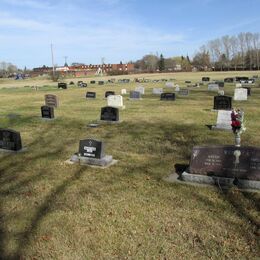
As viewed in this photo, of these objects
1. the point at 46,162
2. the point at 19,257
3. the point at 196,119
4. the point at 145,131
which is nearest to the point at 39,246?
the point at 19,257

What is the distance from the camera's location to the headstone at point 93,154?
8.85 metres

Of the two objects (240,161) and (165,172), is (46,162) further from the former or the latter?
(240,161)

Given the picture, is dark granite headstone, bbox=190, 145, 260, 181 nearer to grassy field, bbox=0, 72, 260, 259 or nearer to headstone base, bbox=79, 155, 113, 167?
grassy field, bbox=0, 72, 260, 259

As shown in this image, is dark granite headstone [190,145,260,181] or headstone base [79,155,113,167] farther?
headstone base [79,155,113,167]

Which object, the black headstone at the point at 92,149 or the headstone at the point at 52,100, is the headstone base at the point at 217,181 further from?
the headstone at the point at 52,100

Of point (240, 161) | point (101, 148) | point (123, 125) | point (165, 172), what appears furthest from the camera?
point (123, 125)

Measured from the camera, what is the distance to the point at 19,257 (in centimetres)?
488

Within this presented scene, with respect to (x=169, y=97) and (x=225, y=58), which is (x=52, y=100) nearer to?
(x=169, y=97)

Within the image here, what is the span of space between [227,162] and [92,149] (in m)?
3.68

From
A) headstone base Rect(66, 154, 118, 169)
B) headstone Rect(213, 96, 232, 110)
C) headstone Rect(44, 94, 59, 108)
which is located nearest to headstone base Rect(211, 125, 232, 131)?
headstone Rect(213, 96, 232, 110)

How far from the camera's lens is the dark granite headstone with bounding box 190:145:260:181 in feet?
23.3

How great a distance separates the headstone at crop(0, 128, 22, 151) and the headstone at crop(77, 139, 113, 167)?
102 inches

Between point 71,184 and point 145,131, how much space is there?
605cm

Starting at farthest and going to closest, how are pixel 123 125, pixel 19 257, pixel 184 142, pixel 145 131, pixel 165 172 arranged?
pixel 123 125
pixel 145 131
pixel 184 142
pixel 165 172
pixel 19 257
